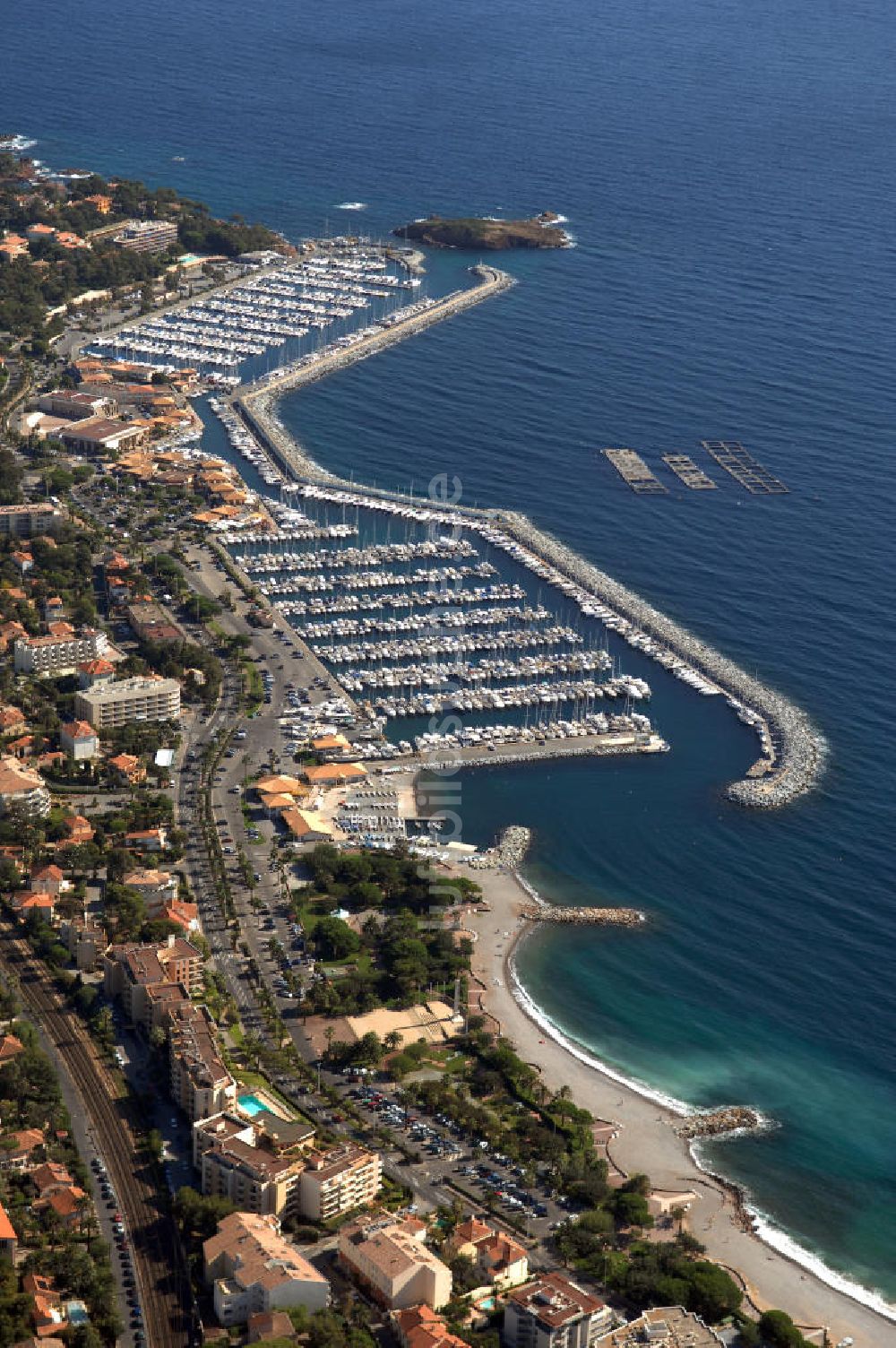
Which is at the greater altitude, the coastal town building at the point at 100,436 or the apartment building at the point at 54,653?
the coastal town building at the point at 100,436

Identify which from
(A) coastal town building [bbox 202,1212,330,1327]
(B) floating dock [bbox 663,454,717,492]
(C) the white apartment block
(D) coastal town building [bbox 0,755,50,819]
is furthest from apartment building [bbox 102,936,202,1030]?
(B) floating dock [bbox 663,454,717,492]

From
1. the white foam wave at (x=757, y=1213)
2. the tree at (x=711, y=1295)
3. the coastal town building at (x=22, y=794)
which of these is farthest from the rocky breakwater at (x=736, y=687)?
the tree at (x=711, y=1295)

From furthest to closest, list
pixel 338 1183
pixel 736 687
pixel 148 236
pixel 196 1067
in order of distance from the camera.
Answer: pixel 148 236
pixel 736 687
pixel 196 1067
pixel 338 1183

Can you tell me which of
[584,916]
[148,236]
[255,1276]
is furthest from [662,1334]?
[148,236]

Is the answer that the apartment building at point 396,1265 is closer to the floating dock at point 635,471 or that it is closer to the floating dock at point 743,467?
the floating dock at point 635,471

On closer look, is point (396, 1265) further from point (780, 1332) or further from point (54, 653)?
point (54, 653)

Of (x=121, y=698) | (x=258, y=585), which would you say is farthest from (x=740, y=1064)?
(x=258, y=585)
